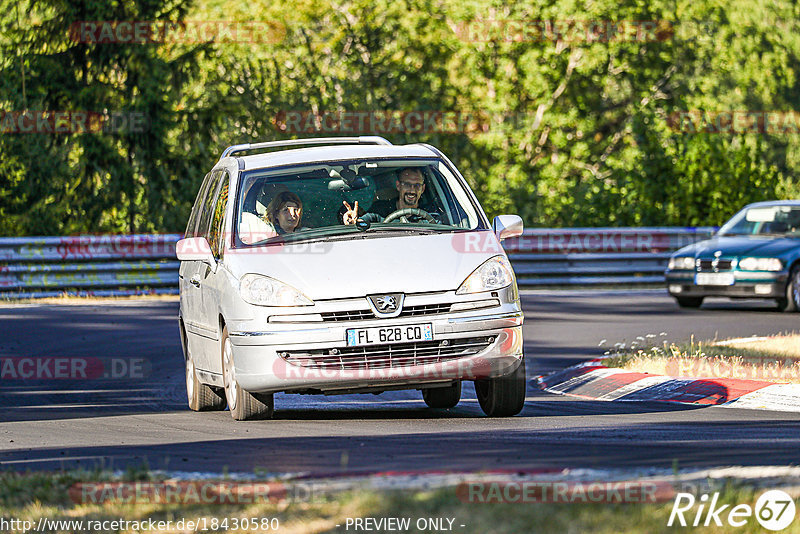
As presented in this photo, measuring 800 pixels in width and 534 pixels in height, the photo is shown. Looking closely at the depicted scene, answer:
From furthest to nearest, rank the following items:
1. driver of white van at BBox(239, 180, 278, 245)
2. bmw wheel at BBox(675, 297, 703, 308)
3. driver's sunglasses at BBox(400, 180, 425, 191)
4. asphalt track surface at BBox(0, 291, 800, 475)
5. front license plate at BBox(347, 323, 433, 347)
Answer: bmw wheel at BBox(675, 297, 703, 308) < driver's sunglasses at BBox(400, 180, 425, 191) < driver of white van at BBox(239, 180, 278, 245) < front license plate at BBox(347, 323, 433, 347) < asphalt track surface at BBox(0, 291, 800, 475)

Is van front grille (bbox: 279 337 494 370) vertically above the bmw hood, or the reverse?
van front grille (bbox: 279 337 494 370)

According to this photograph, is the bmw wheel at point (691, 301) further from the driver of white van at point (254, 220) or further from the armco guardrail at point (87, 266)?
the driver of white van at point (254, 220)

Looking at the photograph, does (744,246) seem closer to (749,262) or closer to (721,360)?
(749,262)

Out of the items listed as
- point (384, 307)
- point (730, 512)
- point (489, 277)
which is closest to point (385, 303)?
point (384, 307)

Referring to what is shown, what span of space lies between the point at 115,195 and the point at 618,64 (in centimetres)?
2066

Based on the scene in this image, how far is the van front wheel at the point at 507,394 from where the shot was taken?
9875 mm

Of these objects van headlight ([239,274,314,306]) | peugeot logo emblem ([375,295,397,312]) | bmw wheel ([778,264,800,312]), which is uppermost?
van headlight ([239,274,314,306])

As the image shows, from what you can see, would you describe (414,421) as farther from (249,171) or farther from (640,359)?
(640,359)

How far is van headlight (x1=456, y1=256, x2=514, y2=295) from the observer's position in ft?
31.3

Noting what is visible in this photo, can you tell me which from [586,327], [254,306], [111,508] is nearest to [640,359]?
[254,306]

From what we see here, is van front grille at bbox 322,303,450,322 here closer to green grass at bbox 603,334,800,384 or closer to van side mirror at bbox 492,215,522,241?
van side mirror at bbox 492,215,522,241

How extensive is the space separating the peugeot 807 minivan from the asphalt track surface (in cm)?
34

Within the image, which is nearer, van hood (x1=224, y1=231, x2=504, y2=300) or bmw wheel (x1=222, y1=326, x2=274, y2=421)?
van hood (x1=224, y1=231, x2=504, y2=300)

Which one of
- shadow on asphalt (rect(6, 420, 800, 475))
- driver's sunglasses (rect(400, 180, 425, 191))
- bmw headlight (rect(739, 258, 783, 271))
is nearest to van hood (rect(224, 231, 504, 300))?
driver's sunglasses (rect(400, 180, 425, 191))
